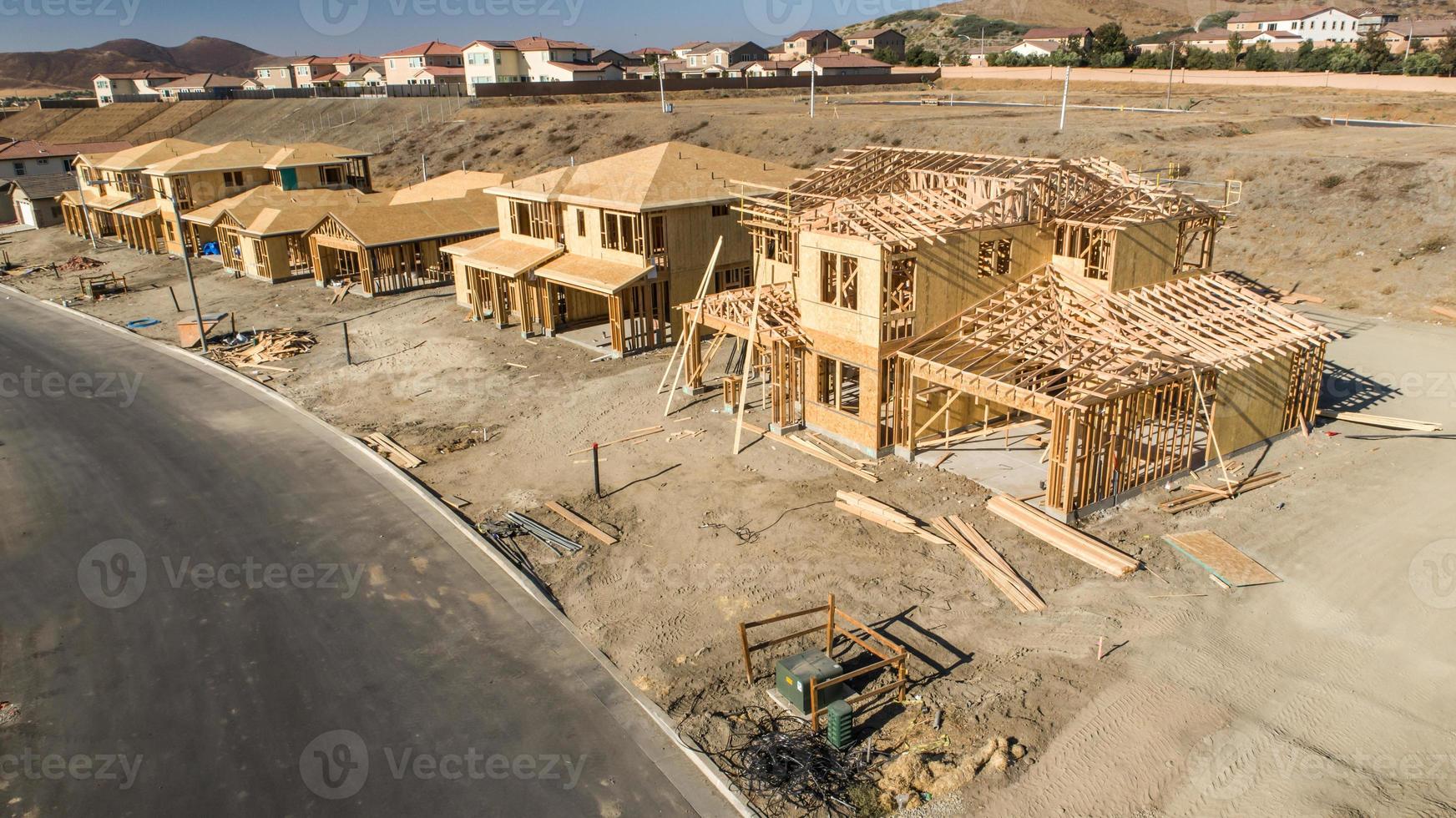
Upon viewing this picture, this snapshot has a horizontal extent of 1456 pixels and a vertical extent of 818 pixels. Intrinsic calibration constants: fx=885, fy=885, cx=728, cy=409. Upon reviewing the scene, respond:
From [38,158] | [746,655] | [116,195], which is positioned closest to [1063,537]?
[746,655]

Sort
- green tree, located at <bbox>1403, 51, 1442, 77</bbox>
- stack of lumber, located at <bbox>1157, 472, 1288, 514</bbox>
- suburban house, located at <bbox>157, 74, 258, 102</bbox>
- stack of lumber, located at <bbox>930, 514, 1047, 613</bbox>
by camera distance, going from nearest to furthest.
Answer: stack of lumber, located at <bbox>930, 514, 1047, 613</bbox>
stack of lumber, located at <bbox>1157, 472, 1288, 514</bbox>
green tree, located at <bbox>1403, 51, 1442, 77</bbox>
suburban house, located at <bbox>157, 74, 258, 102</bbox>

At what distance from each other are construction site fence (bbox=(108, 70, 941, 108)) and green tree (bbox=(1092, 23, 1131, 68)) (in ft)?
56.7

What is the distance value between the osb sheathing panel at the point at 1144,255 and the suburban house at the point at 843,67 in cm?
8933

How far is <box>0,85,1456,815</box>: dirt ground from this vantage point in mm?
12836

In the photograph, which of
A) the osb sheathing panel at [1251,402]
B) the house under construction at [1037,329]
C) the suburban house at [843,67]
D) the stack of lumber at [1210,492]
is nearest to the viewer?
the stack of lumber at [1210,492]

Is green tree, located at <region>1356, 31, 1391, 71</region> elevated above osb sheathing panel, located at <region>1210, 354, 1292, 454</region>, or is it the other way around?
green tree, located at <region>1356, 31, 1391, 71</region>

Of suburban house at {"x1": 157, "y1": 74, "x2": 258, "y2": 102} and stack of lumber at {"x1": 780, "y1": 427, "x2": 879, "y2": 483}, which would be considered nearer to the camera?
stack of lumber at {"x1": 780, "y1": 427, "x2": 879, "y2": 483}

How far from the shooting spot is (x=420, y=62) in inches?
4946

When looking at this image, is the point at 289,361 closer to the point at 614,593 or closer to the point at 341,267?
the point at 341,267

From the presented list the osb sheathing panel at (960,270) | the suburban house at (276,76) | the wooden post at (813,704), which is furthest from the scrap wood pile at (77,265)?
the suburban house at (276,76)

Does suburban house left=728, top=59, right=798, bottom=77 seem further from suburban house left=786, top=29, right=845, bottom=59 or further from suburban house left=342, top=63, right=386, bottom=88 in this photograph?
suburban house left=342, top=63, right=386, bottom=88

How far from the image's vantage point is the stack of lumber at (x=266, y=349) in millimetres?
34094

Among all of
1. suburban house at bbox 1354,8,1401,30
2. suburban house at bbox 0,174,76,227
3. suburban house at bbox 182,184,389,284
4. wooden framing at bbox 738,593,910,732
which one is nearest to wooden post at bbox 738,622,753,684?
wooden framing at bbox 738,593,910,732

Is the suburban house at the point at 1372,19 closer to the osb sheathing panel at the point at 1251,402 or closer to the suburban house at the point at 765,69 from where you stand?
the suburban house at the point at 765,69
